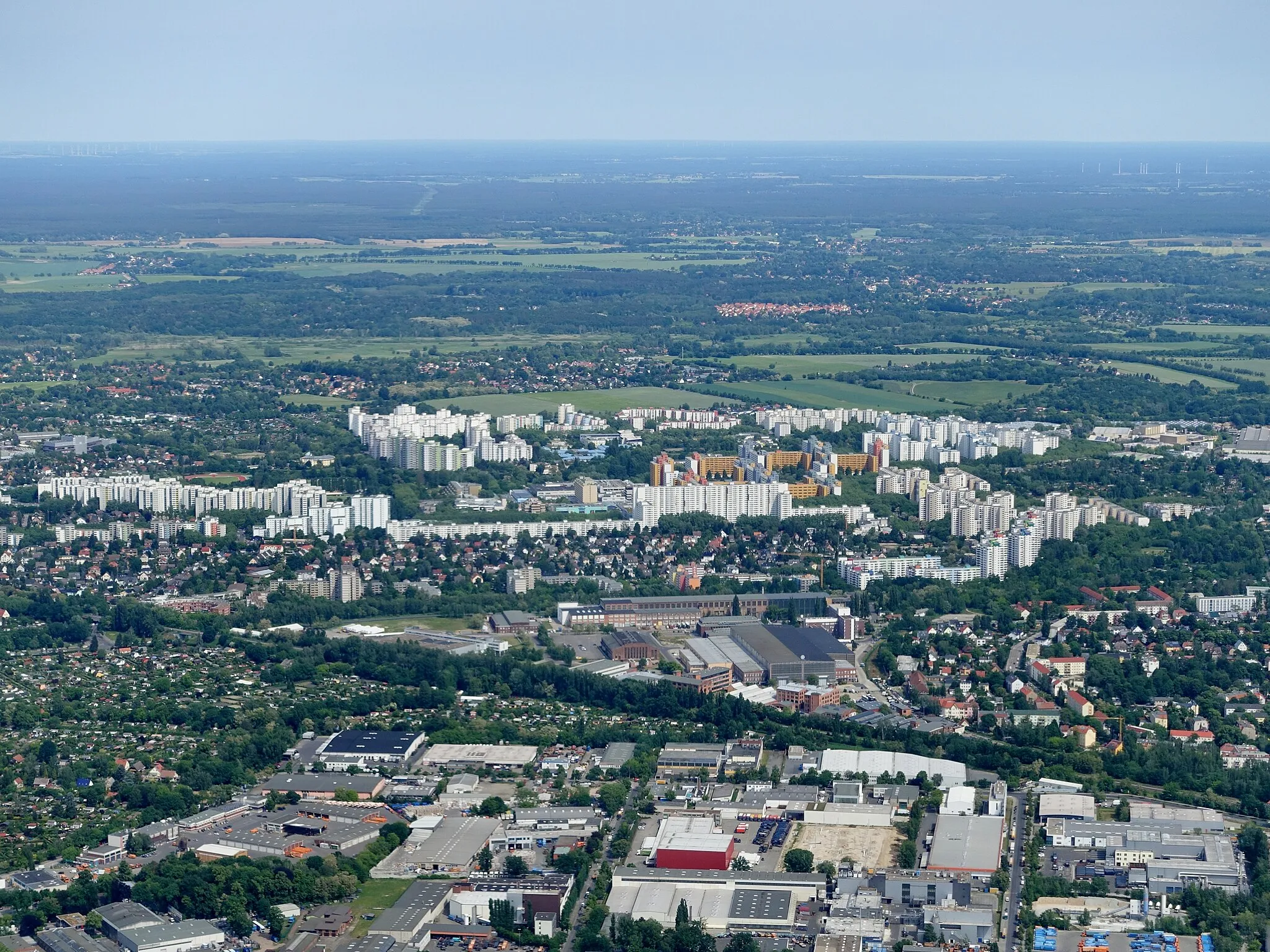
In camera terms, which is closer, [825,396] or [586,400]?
[586,400]

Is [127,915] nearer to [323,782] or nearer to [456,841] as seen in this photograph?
[456,841]

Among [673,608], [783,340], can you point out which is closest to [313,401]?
[783,340]

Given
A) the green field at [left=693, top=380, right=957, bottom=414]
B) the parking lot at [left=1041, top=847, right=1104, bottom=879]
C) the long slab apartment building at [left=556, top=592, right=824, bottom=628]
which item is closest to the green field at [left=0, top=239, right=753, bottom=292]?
the green field at [left=693, top=380, right=957, bottom=414]

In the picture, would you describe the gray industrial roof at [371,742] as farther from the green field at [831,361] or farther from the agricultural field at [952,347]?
the agricultural field at [952,347]

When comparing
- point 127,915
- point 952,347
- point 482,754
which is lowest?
point 952,347

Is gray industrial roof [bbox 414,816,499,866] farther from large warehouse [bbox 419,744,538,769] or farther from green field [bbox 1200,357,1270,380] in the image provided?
green field [bbox 1200,357,1270,380]

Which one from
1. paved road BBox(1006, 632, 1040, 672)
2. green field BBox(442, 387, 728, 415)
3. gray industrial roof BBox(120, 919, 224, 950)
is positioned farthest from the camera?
green field BBox(442, 387, 728, 415)

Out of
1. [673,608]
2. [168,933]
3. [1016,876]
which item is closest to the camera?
[168,933]
